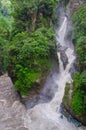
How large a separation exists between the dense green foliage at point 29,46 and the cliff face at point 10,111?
1.49 meters

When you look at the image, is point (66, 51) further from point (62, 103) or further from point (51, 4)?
point (62, 103)

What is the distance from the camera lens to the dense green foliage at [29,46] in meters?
19.7

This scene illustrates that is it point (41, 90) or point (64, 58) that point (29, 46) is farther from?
point (64, 58)

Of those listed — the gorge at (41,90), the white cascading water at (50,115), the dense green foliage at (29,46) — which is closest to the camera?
the white cascading water at (50,115)

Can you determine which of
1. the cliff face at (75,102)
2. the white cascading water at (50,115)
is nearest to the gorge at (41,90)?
the white cascading water at (50,115)

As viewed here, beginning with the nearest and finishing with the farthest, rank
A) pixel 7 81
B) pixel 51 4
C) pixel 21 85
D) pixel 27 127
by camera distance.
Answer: pixel 27 127, pixel 21 85, pixel 7 81, pixel 51 4

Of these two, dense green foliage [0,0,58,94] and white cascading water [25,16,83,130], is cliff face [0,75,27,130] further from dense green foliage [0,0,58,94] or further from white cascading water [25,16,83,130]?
dense green foliage [0,0,58,94]

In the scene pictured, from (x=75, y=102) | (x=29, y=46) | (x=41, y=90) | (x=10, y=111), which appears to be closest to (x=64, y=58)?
(x=29, y=46)

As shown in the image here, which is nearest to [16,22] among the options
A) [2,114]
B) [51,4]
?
[51,4]

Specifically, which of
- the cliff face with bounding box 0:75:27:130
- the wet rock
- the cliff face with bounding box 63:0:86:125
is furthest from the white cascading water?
the wet rock

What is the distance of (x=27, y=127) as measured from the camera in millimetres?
16734

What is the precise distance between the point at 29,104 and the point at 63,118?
3329 mm

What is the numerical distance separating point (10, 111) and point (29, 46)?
5.69 meters

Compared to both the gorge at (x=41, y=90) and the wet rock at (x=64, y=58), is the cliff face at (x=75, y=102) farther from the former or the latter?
the wet rock at (x=64, y=58)
